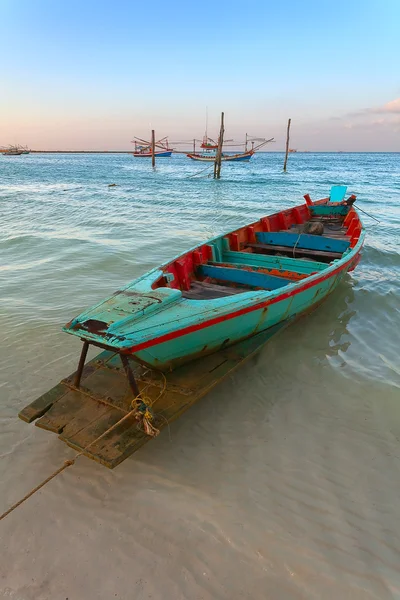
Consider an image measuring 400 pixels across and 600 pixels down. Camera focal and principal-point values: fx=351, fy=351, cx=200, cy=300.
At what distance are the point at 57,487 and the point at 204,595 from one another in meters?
1.47

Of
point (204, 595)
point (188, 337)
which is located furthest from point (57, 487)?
point (188, 337)

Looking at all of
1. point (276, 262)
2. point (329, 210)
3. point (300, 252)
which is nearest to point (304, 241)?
point (300, 252)

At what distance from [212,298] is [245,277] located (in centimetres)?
79

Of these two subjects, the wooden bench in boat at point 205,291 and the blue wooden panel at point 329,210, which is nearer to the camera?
the wooden bench in boat at point 205,291

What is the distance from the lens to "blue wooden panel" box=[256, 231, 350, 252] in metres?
7.08

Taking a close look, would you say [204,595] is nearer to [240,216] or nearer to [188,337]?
[188,337]

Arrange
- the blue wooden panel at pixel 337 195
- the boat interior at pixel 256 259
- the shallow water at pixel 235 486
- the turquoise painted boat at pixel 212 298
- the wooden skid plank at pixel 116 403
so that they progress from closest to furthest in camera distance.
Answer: the shallow water at pixel 235 486
the wooden skid plank at pixel 116 403
the turquoise painted boat at pixel 212 298
the boat interior at pixel 256 259
the blue wooden panel at pixel 337 195

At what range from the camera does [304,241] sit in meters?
7.38

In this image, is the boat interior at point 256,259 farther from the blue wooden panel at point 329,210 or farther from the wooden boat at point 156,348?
the blue wooden panel at point 329,210

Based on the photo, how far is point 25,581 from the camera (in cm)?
236

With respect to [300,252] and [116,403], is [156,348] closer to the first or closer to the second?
[116,403]

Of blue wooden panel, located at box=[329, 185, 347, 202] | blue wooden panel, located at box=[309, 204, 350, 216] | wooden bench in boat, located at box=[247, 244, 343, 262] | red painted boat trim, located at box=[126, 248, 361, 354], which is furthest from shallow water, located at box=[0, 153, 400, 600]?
blue wooden panel, located at box=[329, 185, 347, 202]

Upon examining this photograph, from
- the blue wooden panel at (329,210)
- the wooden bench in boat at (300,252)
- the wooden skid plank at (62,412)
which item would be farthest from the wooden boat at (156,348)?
the blue wooden panel at (329,210)

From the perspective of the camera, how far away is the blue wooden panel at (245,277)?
5.24 metres
